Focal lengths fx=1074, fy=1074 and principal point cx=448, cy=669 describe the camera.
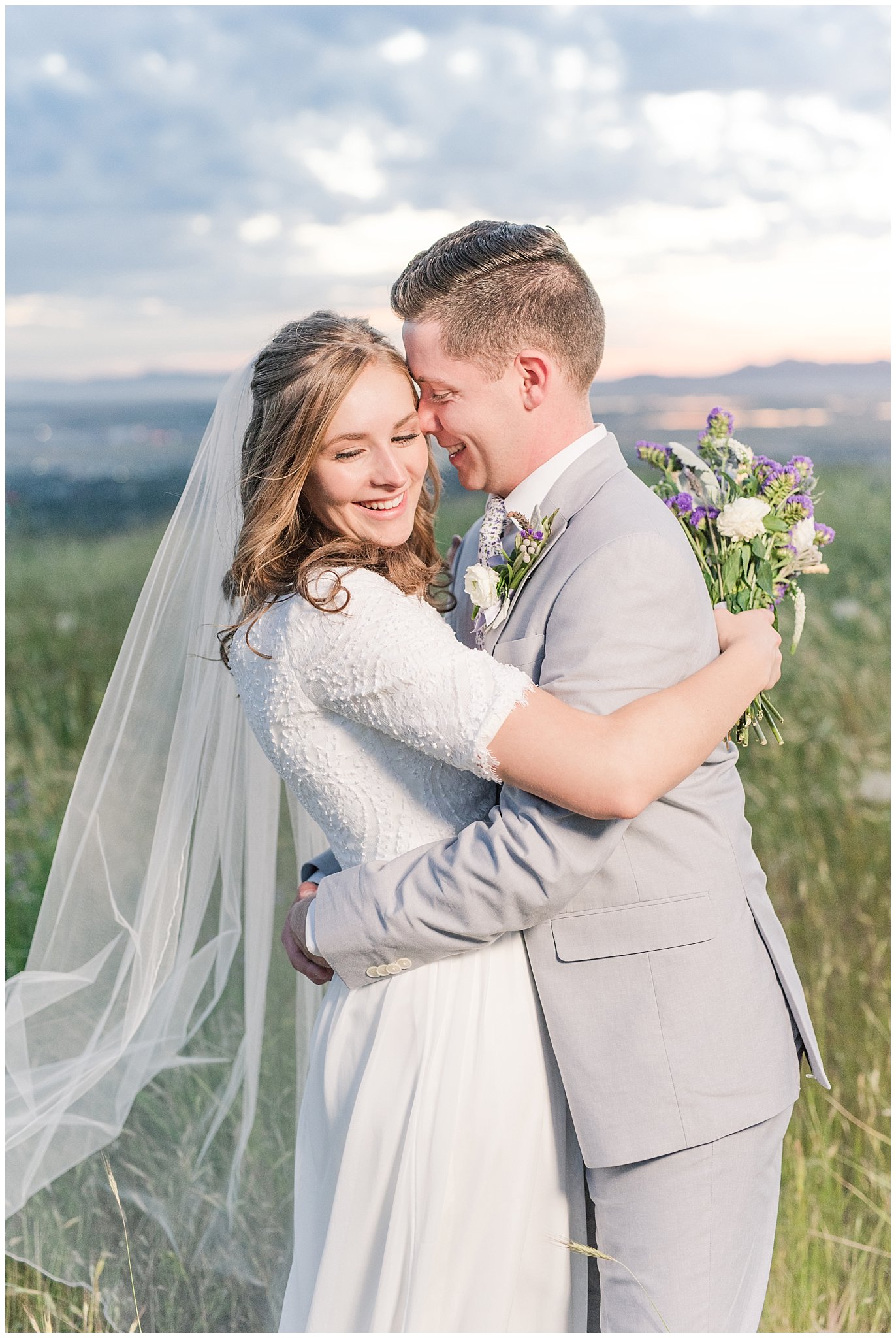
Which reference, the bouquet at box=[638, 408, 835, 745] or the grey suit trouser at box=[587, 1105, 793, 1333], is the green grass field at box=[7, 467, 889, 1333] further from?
the bouquet at box=[638, 408, 835, 745]

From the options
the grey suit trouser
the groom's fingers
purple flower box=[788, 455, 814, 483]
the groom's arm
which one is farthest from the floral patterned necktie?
the grey suit trouser

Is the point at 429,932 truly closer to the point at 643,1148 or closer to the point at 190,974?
the point at 643,1148

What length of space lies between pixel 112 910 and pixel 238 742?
69 cm

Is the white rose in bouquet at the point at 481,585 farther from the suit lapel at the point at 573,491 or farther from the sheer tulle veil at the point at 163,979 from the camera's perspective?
the sheer tulle veil at the point at 163,979

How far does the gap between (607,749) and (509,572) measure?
0.60 m

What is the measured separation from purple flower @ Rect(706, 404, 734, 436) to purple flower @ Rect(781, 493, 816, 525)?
0.29 m

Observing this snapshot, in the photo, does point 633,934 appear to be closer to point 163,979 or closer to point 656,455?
point 656,455

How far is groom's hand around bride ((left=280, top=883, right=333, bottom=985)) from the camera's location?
2.63 metres

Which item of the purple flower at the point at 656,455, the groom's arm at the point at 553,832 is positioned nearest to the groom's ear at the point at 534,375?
the purple flower at the point at 656,455

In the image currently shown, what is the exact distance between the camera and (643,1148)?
2283 millimetres

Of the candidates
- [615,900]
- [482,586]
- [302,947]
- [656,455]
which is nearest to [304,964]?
[302,947]

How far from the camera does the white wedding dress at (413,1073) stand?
7.71 ft

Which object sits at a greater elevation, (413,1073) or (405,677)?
(405,677)

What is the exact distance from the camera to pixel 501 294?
2.59 m
